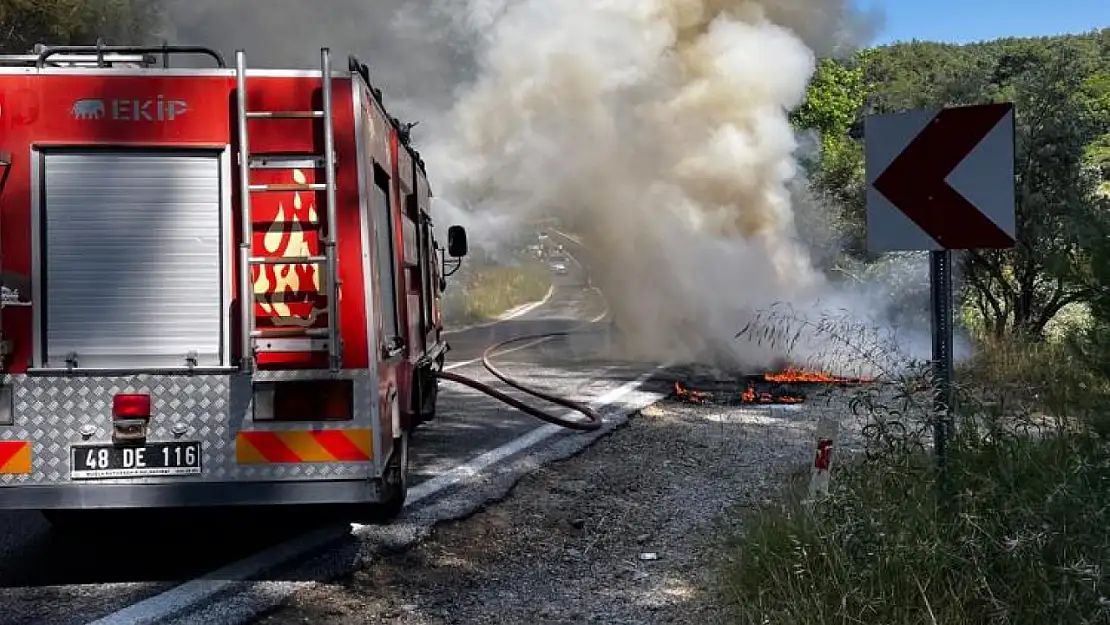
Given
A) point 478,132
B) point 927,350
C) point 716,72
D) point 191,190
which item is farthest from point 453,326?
point 191,190

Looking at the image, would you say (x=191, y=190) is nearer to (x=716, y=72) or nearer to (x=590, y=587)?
(x=590, y=587)

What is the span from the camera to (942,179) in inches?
160

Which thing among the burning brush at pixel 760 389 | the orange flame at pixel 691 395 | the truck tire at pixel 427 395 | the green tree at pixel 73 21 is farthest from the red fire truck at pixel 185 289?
the green tree at pixel 73 21

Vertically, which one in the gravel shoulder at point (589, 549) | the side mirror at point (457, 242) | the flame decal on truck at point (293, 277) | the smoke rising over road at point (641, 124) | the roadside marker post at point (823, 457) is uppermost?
the smoke rising over road at point (641, 124)

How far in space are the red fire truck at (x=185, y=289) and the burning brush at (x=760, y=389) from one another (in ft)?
21.0

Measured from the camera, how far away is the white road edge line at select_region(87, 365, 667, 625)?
4594mm

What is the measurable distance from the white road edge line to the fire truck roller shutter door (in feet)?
3.45

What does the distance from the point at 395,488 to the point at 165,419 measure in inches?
57.6

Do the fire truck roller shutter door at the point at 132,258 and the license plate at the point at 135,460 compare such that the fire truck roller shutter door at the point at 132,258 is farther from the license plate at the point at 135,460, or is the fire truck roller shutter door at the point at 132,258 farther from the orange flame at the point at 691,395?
the orange flame at the point at 691,395

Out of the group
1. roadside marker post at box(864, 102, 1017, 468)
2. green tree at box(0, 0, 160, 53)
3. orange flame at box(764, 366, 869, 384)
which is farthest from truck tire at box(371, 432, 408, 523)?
green tree at box(0, 0, 160, 53)

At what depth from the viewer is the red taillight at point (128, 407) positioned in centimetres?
479

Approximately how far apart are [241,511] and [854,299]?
36.7 feet

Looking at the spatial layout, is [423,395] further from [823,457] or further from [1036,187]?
[1036,187]

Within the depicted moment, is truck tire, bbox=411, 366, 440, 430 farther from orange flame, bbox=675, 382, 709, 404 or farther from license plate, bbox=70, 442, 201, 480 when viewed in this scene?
orange flame, bbox=675, 382, 709, 404
